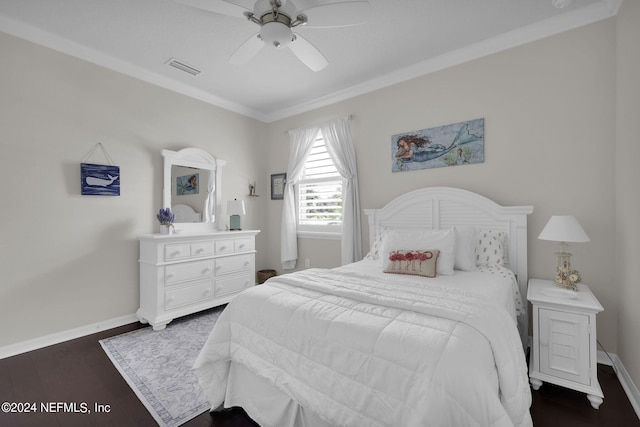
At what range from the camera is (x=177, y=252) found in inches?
126

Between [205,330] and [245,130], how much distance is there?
9.75 feet

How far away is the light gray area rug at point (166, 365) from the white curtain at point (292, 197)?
1407mm

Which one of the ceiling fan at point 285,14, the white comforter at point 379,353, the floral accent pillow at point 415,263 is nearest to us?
the white comforter at point 379,353

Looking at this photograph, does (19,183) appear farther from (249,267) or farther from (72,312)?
(249,267)

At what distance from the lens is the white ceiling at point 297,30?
2.37 metres

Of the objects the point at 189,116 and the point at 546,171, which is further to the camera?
the point at 189,116

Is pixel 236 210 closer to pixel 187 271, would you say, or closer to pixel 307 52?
pixel 187 271

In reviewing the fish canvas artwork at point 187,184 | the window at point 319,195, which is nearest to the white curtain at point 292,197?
the window at point 319,195

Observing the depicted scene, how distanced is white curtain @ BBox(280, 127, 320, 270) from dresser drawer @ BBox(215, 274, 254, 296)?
65 centimetres

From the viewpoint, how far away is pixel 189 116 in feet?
12.6

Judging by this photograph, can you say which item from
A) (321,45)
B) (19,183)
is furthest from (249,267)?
(321,45)

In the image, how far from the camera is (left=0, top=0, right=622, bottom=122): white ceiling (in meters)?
2.37

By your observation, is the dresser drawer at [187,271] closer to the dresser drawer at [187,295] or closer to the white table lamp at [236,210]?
the dresser drawer at [187,295]

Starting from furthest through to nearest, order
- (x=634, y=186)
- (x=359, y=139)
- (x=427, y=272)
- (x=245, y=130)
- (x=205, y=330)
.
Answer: (x=245, y=130) < (x=359, y=139) < (x=205, y=330) < (x=427, y=272) < (x=634, y=186)
